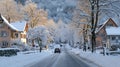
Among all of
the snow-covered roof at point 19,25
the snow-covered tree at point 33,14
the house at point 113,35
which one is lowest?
the house at point 113,35

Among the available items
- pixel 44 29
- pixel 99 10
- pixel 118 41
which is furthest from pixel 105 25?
pixel 99 10

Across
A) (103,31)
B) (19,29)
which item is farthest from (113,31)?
(19,29)

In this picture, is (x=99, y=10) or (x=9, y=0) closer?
(x=99, y=10)

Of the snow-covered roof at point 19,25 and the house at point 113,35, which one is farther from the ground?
the snow-covered roof at point 19,25

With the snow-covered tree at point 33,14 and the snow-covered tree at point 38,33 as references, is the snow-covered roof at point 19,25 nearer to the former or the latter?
the snow-covered tree at point 33,14

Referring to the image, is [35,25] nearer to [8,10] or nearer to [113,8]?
[8,10]

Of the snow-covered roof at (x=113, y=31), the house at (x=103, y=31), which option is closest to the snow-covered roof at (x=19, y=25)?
the house at (x=103, y=31)

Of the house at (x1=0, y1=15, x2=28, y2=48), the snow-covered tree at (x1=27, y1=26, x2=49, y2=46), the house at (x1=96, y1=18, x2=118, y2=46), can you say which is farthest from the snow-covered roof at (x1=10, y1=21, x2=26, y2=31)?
the house at (x1=96, y1=18, x2=118, y2=46)

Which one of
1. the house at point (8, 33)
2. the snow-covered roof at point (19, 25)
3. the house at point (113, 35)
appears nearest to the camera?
the house at point (8, 33)

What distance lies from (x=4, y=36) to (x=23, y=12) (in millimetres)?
12956

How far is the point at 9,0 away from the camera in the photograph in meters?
97.6

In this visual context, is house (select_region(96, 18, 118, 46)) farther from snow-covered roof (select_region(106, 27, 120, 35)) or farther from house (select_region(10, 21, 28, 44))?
house (select_region(10, 21, 28, 44))

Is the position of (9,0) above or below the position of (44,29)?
above

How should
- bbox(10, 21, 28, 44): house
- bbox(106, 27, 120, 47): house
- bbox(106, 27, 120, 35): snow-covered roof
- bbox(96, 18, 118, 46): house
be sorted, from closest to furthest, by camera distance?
bbox(106, 27, 120, 35): snow-covered roof → bbox(106, 27, 120, 47): house → bbox(10, 21, 28, 44): house → bbox(96, 18, 118, 46): house
